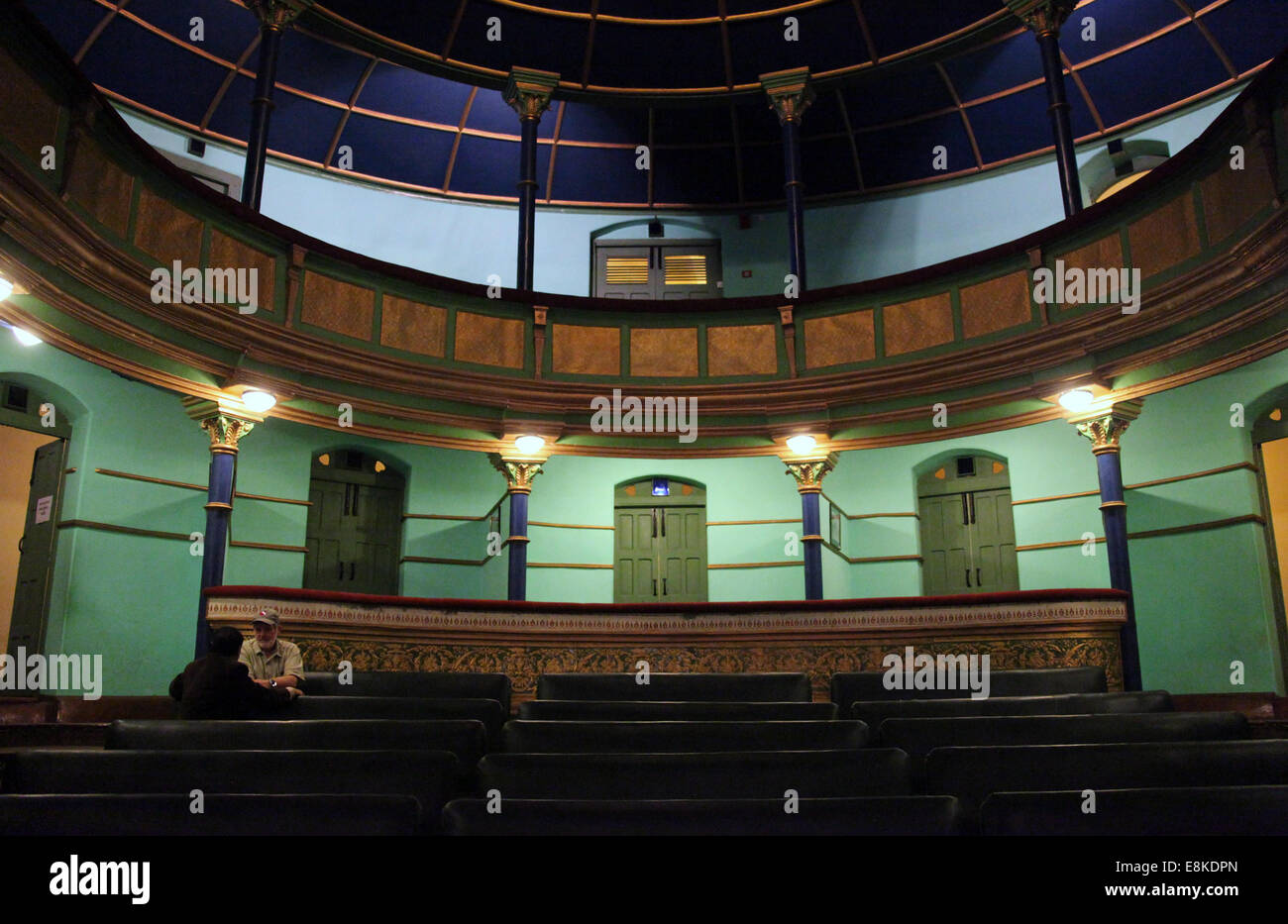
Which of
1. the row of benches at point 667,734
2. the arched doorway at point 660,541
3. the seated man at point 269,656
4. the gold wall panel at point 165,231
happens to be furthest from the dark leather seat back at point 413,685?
the arched doorway at point 660,541

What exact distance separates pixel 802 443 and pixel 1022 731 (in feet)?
23.2

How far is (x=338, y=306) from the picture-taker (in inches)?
416

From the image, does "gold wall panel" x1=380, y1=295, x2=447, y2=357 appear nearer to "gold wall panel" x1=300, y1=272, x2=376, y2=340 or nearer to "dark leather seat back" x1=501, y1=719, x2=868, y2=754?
"gold wall panel" x1=300, y1=272, x2=376, y2=340

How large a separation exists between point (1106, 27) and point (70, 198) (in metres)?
12.5

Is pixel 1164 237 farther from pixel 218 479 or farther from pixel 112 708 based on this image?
pixel 112 708

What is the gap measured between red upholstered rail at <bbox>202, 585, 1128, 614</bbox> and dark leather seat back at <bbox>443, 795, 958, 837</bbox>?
511 centimetres

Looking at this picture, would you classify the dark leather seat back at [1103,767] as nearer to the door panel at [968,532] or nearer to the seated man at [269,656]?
the seated man at [269,656]

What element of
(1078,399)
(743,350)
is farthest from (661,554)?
(1078,399)

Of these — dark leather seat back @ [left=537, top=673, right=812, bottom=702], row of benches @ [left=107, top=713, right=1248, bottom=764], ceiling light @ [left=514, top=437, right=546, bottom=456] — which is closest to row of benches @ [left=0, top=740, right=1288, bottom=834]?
row of benches @ [left=107, top=713, right=1248, bottom=764]

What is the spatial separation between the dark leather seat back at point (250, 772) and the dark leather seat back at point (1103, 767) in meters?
1.94

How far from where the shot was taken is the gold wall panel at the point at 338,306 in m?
10.4
